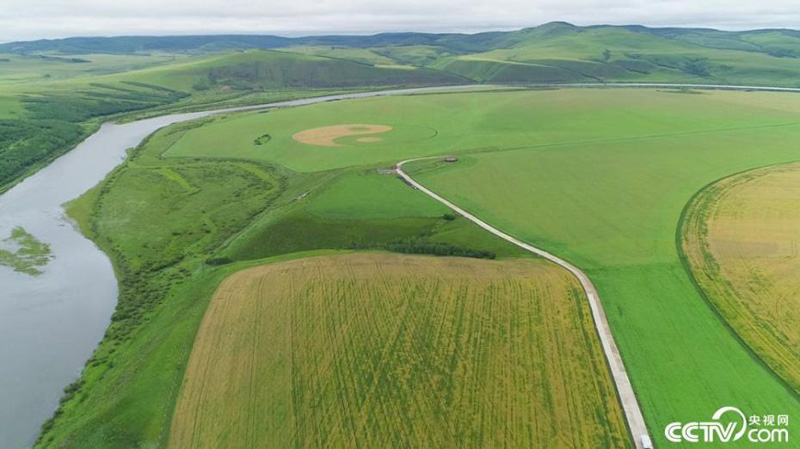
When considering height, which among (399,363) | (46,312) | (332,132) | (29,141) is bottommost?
(46,312)

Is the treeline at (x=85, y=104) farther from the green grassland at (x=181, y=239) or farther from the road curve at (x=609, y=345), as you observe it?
the road curve at (x=609, y=345)

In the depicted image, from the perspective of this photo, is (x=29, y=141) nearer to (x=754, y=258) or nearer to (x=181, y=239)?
(x=181, y=239)

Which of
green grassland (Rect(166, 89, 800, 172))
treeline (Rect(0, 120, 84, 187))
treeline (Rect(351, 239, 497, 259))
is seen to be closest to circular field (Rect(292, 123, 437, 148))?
green grassland (Rect(166, 89, 800, 172))

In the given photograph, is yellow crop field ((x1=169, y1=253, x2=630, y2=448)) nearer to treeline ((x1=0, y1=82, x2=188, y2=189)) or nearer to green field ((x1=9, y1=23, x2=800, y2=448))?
green field ((x1=9, y1=23, x2=800, y2=448))

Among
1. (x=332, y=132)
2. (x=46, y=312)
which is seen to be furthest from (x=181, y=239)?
(x=332, y=132)

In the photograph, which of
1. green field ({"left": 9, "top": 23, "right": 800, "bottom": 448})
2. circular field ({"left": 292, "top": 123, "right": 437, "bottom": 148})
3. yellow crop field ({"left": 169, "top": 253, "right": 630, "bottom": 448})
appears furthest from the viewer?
circular field ({"left": 292, "top": 123, "right": 437, "bottom": 148})

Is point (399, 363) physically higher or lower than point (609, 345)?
lower

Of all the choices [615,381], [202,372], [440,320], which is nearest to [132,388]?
[202,372]
